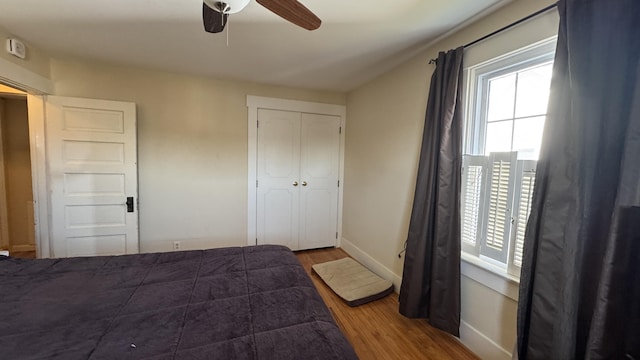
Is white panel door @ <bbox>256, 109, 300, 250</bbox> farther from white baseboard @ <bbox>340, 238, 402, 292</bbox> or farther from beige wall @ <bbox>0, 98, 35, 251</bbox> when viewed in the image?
beige wall @ <bbox>0, 98, 35, 251</bbox>

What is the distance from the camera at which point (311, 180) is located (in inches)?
138

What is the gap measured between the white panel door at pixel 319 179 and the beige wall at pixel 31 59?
261cm

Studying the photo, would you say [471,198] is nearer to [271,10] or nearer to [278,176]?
[271,10]

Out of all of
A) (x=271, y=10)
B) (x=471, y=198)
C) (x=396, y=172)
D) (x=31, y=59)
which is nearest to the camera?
(x=271, y=10)

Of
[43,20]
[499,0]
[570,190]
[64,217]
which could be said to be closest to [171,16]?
[43,20]

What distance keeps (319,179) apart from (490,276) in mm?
2316

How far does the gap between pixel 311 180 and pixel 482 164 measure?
218cm

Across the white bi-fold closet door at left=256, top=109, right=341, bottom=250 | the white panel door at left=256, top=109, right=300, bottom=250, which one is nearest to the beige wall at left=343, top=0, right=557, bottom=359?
the white bi-fold closet door at left=256, top=109, right=341, bottom=250

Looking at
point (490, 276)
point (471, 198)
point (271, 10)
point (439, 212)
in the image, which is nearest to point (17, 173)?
point (271, 10)

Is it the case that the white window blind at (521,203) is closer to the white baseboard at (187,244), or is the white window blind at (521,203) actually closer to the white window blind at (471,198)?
the white window blind at (471,198)

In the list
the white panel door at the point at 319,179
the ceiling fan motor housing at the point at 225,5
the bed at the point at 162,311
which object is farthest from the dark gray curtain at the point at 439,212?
the white panel door at the point at 319,179

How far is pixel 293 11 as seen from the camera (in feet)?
3.70

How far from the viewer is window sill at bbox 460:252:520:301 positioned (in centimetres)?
148

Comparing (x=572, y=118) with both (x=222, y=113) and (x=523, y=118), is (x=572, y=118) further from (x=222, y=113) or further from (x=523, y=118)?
(x=222, y=113)
